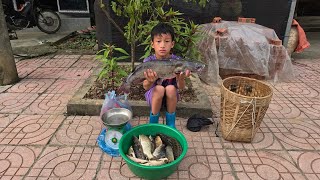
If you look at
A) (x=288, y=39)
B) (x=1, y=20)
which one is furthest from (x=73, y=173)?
(x=288, y=39)

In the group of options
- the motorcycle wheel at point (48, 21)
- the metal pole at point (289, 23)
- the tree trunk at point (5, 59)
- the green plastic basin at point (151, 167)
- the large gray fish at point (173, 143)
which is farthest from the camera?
the motorcycle wheel at point (48, 21)

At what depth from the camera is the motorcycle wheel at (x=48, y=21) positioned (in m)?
8.14

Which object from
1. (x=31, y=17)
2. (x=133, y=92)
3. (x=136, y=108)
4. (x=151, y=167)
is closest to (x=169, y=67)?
(x=151, y=167)

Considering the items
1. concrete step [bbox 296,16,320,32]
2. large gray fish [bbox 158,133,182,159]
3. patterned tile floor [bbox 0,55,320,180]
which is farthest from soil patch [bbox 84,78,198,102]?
concrete step [bbox 296,16,320,32]

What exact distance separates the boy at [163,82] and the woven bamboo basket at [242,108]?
1.81 ft

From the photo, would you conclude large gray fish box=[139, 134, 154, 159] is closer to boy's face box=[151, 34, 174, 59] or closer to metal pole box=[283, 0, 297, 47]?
boy's face box=[151, 34, 174, 59]

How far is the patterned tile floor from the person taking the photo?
266cm

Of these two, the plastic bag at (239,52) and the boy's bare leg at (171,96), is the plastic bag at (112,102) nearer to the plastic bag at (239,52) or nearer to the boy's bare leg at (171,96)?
the boy's bare leg at (171,96)

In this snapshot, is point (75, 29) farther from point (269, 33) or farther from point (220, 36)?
point (269, 33)

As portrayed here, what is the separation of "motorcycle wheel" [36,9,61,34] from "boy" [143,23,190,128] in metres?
6.36

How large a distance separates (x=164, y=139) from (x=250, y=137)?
1.06 meters

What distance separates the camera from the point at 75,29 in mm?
8781

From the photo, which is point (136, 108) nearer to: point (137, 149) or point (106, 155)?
point (106, 155)

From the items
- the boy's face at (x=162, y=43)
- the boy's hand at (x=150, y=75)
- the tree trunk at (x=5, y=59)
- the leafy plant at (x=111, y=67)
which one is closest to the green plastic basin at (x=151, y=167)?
the boy's hand at (x=150, y=75)
